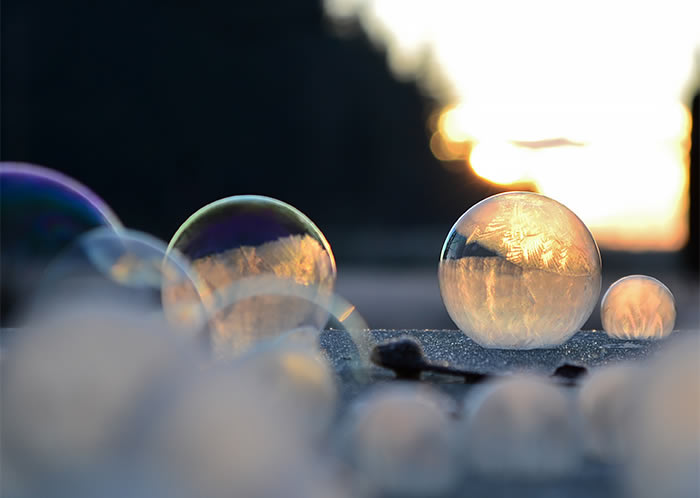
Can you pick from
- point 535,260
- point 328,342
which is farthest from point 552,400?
point 328,342

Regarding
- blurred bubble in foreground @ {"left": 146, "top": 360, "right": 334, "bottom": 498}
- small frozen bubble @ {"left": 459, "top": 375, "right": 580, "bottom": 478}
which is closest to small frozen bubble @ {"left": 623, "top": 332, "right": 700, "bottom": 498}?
small frozen bubble @ {"left": 459, "top": 375, "right": 580, "bottom": 478}

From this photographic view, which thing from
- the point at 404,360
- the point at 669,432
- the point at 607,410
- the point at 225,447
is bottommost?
the point at 404,360

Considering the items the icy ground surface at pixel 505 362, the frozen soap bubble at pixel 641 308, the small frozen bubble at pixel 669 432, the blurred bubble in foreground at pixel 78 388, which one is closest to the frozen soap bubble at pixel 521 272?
the icy ground surface at pixel 505 362

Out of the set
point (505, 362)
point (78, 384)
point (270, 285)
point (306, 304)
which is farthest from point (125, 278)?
point (505, 362)

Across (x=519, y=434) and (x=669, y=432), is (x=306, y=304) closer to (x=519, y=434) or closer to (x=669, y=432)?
(x=519, y=434)

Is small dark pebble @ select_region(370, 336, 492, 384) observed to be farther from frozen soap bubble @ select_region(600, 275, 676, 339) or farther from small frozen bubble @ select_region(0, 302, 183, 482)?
frozen soap bubble @ select_region(600, 275, 676, 339)

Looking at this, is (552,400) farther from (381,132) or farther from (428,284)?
(381,132)
